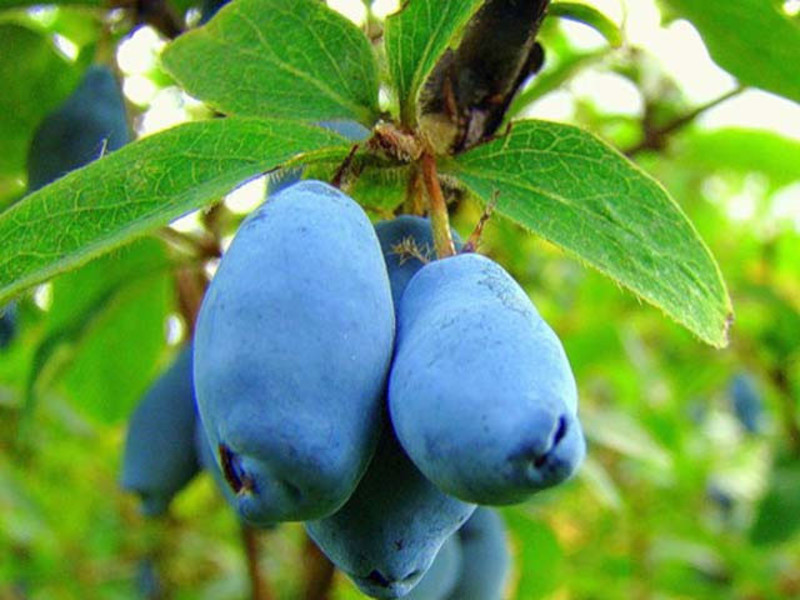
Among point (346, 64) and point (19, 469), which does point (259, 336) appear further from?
point (19, 469)

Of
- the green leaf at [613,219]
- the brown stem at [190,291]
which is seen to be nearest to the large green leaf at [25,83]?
the brown stem at [190,291]

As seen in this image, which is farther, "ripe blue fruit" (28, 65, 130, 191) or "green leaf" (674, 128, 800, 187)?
"green leaf" (674, 128, 800, 187)

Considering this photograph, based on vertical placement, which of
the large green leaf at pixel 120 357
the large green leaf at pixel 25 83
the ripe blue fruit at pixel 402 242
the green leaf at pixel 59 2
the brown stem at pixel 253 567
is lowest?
the brown stem at pixel 253 567

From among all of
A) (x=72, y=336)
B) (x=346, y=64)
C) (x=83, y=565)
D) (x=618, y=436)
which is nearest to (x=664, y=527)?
(x=618, y=436)

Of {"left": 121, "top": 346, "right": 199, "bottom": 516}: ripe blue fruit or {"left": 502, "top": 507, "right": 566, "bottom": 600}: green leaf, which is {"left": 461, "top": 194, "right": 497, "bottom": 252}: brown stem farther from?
{"left": 502, "top": 507, "right": 566, "bottom": 600}: green leaf

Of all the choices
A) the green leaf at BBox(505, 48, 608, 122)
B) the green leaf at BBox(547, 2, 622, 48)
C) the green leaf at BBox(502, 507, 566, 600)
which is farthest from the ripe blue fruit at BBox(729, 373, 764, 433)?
the green leaf at BBox(547, 2, 622, 48)

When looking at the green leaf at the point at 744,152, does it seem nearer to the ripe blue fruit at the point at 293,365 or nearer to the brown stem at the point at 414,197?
the brown stem at the point at 414,197
